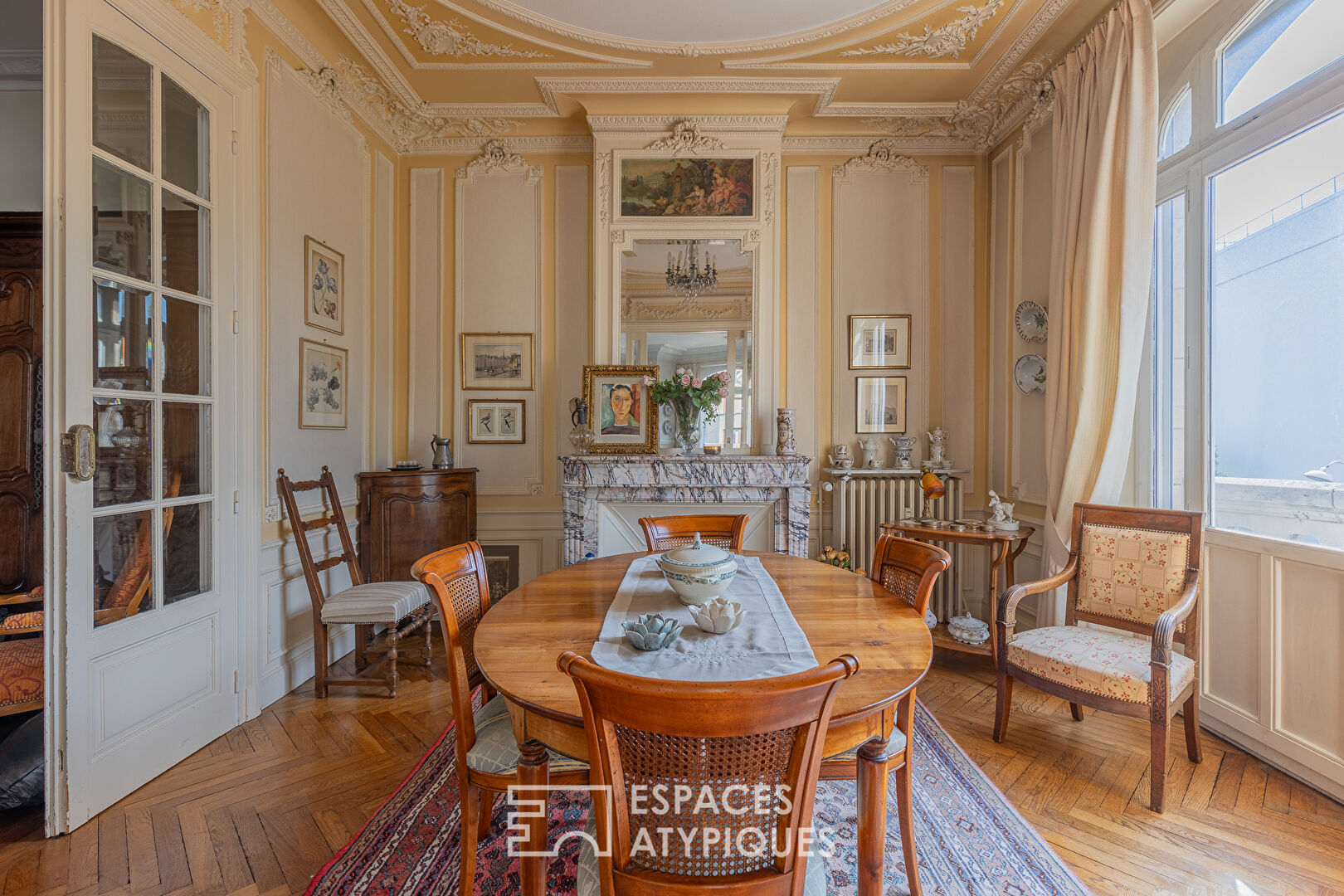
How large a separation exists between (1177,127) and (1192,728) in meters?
2.72

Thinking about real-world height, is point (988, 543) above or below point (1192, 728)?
above

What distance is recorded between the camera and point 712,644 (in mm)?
1337

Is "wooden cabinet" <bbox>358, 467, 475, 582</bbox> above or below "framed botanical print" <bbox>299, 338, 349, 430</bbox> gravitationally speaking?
below

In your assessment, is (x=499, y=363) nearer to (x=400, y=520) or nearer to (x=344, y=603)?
(x=400, y=520)

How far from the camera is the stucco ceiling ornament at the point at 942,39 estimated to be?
9.36 feet

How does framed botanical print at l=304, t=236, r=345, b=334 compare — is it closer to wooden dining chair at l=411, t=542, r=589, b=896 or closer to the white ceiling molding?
the white ceiling molding

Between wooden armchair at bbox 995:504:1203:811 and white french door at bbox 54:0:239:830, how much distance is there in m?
3.34

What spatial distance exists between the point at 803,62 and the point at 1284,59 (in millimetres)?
2092

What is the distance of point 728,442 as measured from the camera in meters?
3.76

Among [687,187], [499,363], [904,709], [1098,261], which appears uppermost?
[687,187]

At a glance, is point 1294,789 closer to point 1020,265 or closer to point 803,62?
point 1020,265

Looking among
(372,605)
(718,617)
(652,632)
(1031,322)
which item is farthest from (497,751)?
(1031,322)

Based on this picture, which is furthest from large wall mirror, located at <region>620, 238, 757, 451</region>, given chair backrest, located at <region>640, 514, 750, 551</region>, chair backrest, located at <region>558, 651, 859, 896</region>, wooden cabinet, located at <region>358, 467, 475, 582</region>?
chair backrest, located at <region>558, 651, 859, 896</region>

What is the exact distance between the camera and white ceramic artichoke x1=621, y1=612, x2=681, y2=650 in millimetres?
1277
